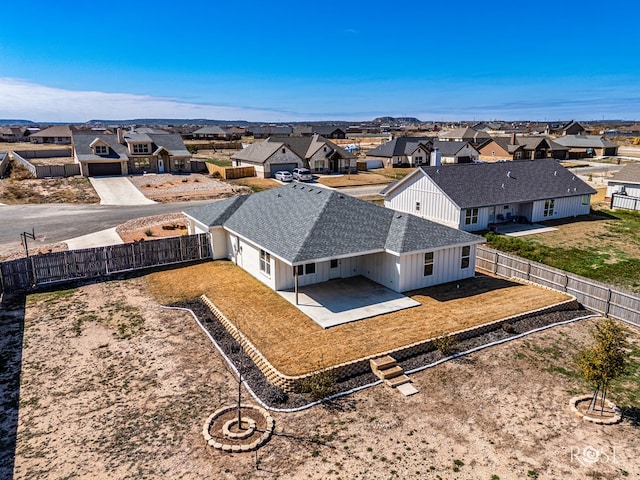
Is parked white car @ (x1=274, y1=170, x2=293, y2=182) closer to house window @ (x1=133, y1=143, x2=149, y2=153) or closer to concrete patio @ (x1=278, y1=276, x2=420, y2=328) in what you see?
house window @ (x1=133, y1=143, x2=149, y2=153)

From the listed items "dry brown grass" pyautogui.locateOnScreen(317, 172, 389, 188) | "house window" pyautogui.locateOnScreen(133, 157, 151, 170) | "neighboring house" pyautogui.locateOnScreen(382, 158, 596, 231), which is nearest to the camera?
"neighboring house" pyautogui.locateOnScreen(382, 158, 596, 231)

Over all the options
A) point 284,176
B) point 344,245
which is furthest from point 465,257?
point 284,176

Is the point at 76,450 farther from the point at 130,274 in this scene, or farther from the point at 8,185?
the point at 8,185

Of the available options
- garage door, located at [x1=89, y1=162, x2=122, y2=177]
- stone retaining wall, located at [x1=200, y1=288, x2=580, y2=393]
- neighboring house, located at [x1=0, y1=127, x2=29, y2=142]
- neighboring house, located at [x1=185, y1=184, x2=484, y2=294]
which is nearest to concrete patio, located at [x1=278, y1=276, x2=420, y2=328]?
neighboring house, located at [x1=185, y1=184, x2=484, y2=294]

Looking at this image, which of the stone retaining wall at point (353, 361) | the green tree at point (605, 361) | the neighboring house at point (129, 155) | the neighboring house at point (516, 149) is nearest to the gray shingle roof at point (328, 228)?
the stone retaining wall at point (353, 361)

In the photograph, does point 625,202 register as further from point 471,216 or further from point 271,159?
point 271,159

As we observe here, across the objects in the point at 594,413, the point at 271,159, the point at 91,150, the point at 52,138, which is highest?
the point at 52,138

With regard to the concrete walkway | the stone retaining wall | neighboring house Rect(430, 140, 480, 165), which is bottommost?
the stone retaining wall
